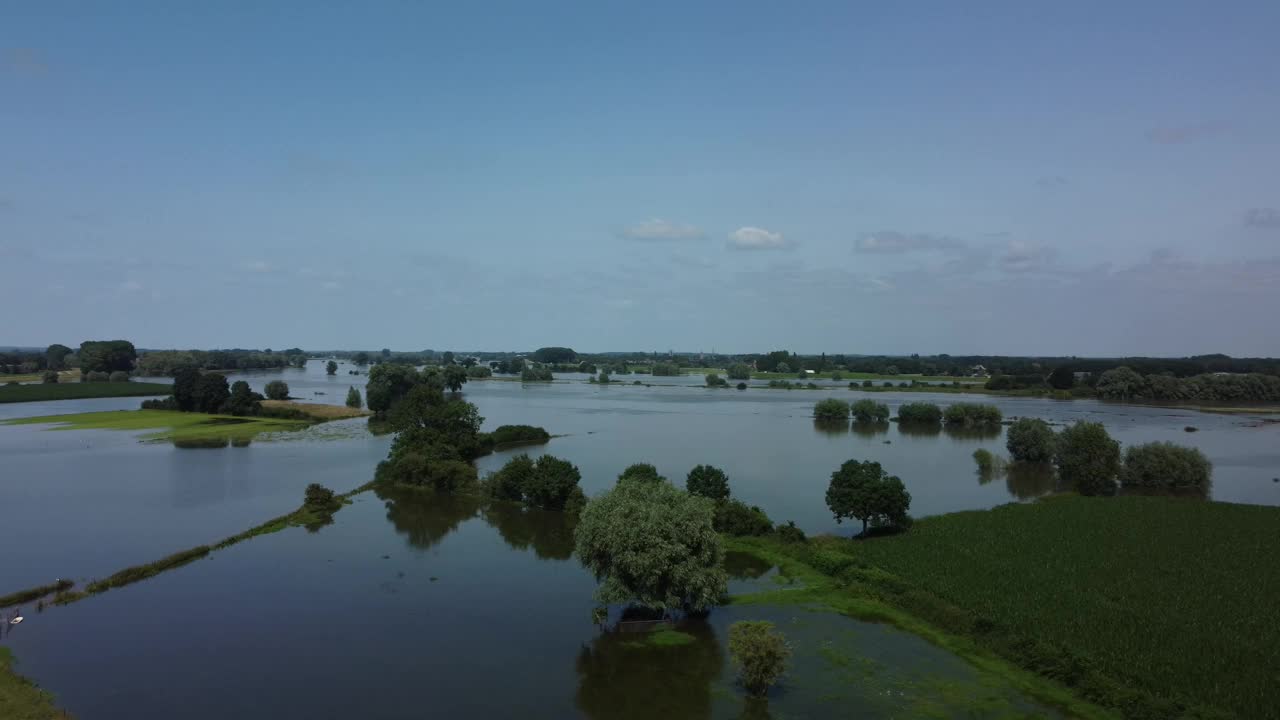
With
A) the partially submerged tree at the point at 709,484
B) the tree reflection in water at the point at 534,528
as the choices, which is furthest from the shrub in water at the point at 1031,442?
the tree reflection in water at the point at 534,528

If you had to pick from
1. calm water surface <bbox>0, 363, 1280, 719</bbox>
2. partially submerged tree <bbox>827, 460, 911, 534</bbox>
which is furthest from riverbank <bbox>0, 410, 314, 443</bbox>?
partially submerged tree <bbox>827, 460, 911, 534</bbox>

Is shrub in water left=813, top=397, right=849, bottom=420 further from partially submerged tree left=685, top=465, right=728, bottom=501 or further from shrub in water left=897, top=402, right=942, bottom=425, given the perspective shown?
partially submerged tree left=685, top=465, right=728, bottom=501

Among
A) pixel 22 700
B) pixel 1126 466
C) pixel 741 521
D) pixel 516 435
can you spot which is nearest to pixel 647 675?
pixel 22 700

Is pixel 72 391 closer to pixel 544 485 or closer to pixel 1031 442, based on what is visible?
pixel 544 485

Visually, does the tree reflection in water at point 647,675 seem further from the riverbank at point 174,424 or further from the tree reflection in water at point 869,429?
the tree reflection in water at point 869,429

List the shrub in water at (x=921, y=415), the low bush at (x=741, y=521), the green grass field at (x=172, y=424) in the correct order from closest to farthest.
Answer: the low bush at (x=741, y=521)
the green grass field at (x=172, y=424)
the shrub in water at (x=921, y=415)

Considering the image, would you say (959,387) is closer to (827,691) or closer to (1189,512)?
(1189,512)

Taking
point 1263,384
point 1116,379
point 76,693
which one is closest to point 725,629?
point 76,693
